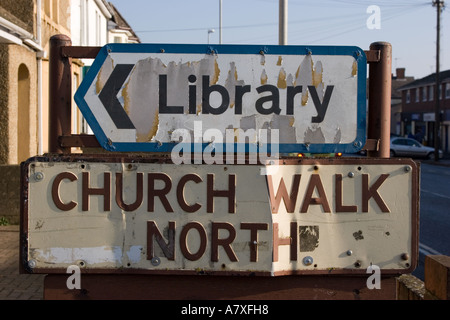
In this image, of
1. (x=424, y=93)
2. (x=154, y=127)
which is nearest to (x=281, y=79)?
(x=154, y=127)

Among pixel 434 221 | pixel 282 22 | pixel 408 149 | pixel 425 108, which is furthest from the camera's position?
pixel 425 108

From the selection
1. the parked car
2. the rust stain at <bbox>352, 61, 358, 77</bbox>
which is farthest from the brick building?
the rust stain at <bbox>352, 61, 358, 77</bbox>

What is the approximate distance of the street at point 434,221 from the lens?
35.1 feet

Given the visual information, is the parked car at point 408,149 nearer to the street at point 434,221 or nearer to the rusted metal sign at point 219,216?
the street at point 434,221

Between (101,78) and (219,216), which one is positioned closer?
(219,216)

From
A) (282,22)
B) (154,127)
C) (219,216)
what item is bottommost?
(219,216)

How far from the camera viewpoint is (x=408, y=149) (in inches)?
1761

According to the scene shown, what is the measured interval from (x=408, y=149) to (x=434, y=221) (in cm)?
3149

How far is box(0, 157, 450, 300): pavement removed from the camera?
6414 mm

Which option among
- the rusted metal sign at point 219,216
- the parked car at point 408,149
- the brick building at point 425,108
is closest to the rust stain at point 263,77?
the rusted metal sign at point 219,216

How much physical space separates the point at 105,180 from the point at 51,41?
25.2 inches

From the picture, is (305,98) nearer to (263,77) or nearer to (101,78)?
(263,77)

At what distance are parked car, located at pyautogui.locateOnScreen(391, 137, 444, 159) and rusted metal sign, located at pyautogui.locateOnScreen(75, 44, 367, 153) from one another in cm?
4299

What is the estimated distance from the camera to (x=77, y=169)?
7.81ft
